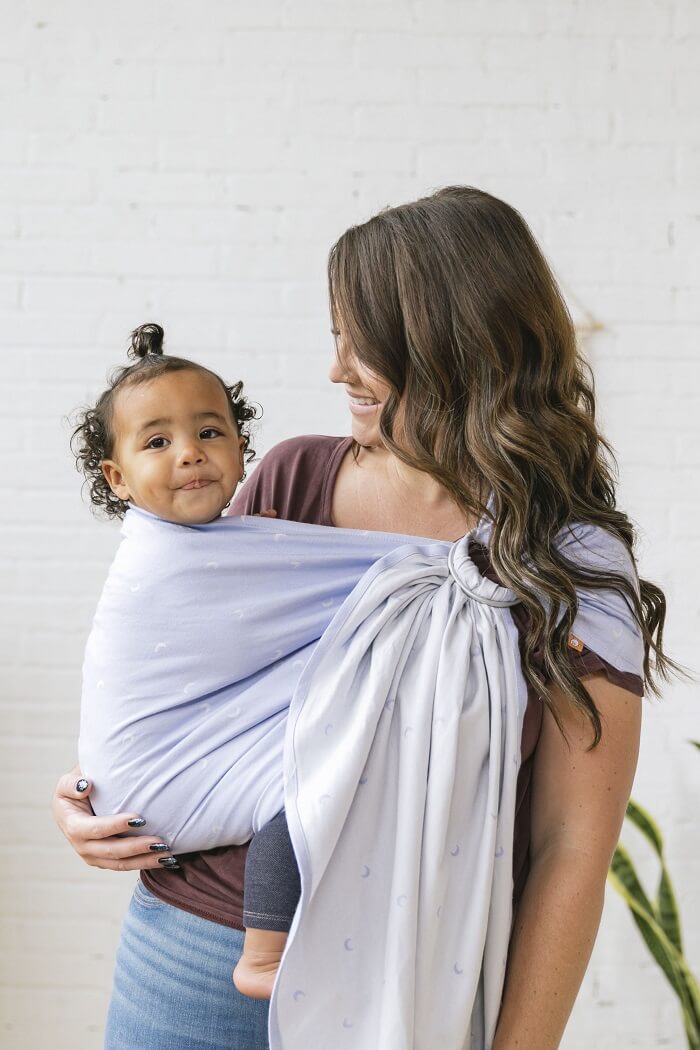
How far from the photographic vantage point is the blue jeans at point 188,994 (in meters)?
1.05

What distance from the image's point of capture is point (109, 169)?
2451mm

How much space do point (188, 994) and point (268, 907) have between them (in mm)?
180

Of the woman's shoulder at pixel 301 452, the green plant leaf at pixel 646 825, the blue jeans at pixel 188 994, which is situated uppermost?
the woman's shoulder at pixel 301 452

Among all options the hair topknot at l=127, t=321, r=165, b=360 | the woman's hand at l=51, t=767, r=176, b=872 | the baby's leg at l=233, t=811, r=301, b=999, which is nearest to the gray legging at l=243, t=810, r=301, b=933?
the baby's leg at l=233, t=811, r=301, b=999

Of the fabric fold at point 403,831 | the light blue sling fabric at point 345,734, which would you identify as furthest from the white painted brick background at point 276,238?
the fabric fold at point 403,831

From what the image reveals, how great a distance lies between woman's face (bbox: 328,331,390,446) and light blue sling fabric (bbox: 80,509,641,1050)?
5.2 inches

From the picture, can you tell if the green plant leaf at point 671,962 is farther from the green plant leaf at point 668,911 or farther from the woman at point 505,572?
the woman at point 505,572

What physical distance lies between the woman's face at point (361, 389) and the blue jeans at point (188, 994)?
22.5 inches

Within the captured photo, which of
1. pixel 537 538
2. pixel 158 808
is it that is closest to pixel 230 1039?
pixel 158 808

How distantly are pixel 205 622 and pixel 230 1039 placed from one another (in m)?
0.44

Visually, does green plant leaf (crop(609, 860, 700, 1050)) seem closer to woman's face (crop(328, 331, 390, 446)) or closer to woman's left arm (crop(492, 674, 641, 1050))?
woman's left arm (crop(492, 674, 641, 1050))

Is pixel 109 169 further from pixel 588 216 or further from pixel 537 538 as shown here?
pixel 537 538

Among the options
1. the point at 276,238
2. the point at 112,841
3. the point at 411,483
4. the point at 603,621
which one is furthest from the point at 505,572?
the point at 276,238

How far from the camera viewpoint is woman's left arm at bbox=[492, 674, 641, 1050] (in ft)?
3.35
